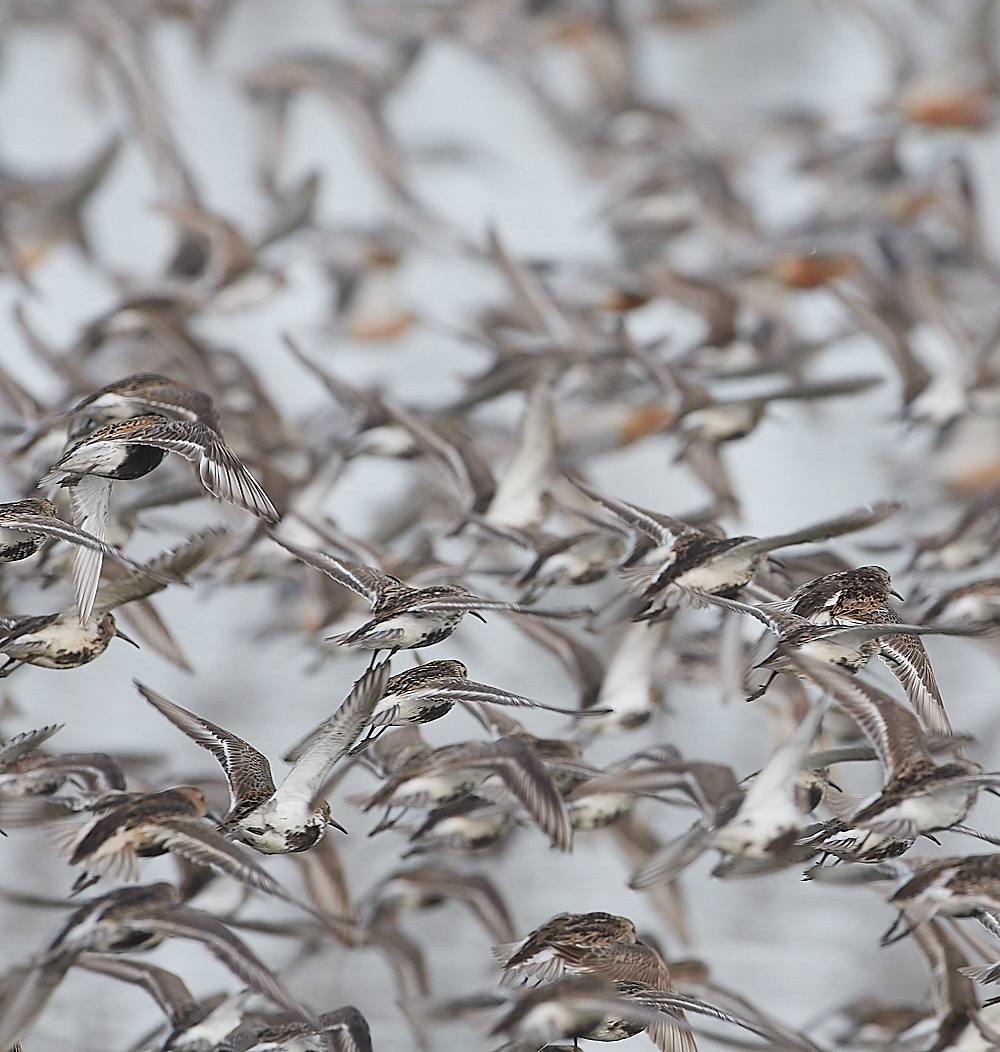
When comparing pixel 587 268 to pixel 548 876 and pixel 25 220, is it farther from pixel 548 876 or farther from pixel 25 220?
pixel 548 876

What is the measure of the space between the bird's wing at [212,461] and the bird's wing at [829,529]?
1.12 meters

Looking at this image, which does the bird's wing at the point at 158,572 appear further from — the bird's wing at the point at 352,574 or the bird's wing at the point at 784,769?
the bird's wing at the point at 784,769

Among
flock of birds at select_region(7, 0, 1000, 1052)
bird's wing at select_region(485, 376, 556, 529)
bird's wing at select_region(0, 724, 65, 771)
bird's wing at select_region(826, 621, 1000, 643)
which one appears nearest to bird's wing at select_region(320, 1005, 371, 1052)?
flock of birds at select_region(7, 0, 1000, 1052)

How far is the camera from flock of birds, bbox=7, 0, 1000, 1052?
2.97 metres

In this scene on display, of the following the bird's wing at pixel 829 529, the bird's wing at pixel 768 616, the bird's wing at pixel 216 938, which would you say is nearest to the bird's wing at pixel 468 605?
the bird's wing at pixel 768 616

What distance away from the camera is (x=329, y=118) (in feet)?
32.3

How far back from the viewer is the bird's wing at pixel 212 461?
3.24m

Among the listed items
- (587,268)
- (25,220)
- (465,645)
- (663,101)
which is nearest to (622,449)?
(465,645)

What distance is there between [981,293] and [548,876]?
4.12 m

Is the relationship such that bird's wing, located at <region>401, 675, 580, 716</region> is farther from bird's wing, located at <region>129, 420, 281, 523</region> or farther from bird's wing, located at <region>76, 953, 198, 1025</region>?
bird's wing, located at <region>76, 953, 198, 1025</region>

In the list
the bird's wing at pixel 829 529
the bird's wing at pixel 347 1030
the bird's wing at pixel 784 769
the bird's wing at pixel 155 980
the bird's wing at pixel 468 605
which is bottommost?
the bird's wing at pixel 347 1030

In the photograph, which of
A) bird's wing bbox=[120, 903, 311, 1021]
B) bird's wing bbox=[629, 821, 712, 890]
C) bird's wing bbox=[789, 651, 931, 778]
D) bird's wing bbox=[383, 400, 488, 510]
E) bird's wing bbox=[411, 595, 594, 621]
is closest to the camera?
bird's wing bbox=[120, 903, 311, 1021]

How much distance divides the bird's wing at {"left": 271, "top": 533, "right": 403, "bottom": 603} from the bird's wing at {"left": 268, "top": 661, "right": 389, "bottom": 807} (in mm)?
495

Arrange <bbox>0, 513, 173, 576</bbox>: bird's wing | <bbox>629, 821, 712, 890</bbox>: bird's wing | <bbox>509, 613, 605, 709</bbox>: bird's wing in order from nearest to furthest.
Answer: <bbox>0, 513, 173, 576</bbox>: bird's wing → <bbox>629, 821, 712, 890</bbox>: bird's wing → <bbox>509, 613, 605, 709</bbox>: bird's wing
